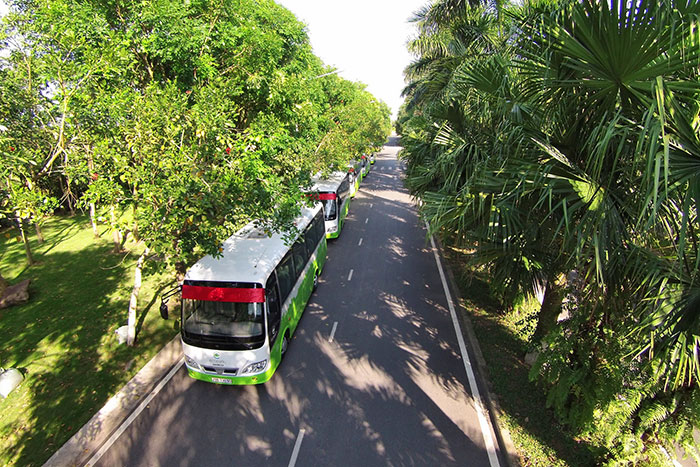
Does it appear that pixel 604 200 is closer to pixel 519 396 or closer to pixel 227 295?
pixel 519 396

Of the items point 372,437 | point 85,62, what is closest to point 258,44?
point 85,62

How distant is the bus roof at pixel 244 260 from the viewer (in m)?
6.62

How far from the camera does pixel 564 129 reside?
4312mm

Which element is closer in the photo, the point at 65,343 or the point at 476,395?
the point at 476,395

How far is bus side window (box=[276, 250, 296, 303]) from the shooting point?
7.63m

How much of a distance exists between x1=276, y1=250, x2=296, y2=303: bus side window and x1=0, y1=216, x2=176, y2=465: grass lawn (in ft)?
8.55

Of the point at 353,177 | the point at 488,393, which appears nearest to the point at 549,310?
the point at 488,393

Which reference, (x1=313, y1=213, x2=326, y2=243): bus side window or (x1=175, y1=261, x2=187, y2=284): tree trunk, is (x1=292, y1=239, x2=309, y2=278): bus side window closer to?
(x1=313, y1=213, x2=326, y2=243): bus side window

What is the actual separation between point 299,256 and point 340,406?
407cm

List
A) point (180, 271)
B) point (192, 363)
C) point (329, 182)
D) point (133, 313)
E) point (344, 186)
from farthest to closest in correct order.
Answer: point (344, 186)
point (329, 182)
point (180, 271)
point (133, 313)
point (192, 363)

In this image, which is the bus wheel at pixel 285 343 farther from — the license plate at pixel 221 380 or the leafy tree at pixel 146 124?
the leafy tree at pixel 146 124

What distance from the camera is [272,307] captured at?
6949 millimetres

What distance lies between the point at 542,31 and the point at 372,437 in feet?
21.5

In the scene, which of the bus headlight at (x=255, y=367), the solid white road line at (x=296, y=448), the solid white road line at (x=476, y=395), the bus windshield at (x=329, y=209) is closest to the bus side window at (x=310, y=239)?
the bus windshield at (x=329, y=209)
